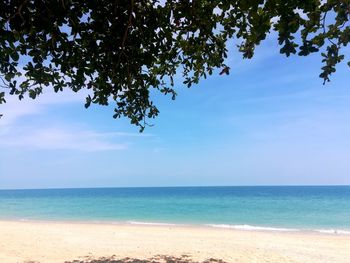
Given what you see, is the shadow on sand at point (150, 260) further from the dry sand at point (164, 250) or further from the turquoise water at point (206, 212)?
the turquoise water at point (206, 212)

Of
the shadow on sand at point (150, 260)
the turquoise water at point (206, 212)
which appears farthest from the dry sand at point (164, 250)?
the turquoise water at point (206, 212)

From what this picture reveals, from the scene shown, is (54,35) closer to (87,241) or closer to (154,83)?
(154,83)

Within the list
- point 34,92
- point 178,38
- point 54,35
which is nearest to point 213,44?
point 178,38

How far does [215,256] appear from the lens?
10836 mm

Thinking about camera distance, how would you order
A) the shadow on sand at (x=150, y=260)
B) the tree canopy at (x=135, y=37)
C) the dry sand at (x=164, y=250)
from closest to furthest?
the tree canopy at (x=135, y=37) → the shadow on sand at (x=150, y=260) → the dry sand at (x=164, y=250)

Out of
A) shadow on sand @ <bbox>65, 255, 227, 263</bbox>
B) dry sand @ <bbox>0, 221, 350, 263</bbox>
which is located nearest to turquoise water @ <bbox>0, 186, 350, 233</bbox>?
dry sand @ <bbox>0, 221, 350, 263</bbox>

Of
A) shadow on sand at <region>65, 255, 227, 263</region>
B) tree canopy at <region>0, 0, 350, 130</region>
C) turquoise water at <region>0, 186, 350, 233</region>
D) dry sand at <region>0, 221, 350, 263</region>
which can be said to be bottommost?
turquoise water at <region>0, 186, 350, 233</region>

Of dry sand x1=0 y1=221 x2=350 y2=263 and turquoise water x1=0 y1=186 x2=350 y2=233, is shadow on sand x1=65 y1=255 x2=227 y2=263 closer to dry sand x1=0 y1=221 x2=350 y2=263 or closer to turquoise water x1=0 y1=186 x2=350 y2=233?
dry sand x1=0 y1=221 x2=350 y2=263

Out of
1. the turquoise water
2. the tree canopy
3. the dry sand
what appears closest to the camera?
the tree canopy

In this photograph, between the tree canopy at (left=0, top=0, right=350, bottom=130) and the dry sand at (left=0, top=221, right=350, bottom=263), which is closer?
the tree canopy at (left=0, top=0, right=350, bottom=130)

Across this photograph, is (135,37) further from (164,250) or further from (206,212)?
(206,212)

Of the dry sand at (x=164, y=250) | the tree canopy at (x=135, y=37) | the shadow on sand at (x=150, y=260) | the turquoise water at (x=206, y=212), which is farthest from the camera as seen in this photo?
the turquoise water at (x=206, y=212)

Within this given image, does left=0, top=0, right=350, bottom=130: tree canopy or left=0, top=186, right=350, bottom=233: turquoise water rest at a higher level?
left=0, top=0, right=350, bottom=130: tree canopy

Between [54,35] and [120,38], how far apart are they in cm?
78
